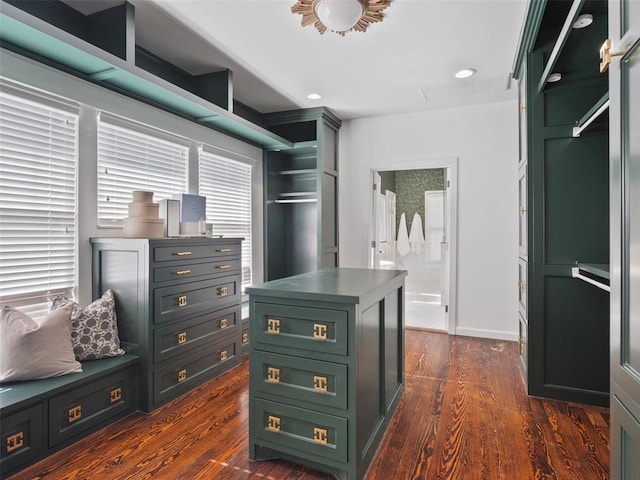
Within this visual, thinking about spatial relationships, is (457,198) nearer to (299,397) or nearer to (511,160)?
(511,160)

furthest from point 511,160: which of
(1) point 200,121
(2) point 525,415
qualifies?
(1) point 200,121

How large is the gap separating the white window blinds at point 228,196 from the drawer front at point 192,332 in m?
1.02

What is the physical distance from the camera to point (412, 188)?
300 inches

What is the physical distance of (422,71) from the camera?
11.3ft

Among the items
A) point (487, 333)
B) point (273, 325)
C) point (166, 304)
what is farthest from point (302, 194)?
point (273, 325)

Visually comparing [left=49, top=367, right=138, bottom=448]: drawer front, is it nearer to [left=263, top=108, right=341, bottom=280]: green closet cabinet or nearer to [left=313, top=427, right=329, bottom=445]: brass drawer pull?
[left=313, top=427, right=329, bottom=445]: brass drawer pull

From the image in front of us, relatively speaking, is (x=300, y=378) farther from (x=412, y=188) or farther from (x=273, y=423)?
(x=412, y=188)

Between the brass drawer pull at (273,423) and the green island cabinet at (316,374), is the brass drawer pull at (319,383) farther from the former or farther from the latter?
the brass drawer pull at (273,423)

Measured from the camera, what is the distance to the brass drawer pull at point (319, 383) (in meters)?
1.74

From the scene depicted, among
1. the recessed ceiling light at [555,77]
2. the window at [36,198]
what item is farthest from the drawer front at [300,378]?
the recessed ceiling light at [555,77]

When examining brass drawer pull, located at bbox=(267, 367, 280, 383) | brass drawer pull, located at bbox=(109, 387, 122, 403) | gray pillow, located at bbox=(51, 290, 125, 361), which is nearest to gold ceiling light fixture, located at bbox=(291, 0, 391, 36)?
brass drawer pull, located at bbox=(267, 367, 280, 383)

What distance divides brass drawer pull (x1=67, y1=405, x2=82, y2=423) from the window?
65 centimetres

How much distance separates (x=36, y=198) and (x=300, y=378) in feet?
6.39

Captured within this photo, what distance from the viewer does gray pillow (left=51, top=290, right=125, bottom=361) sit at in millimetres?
2293
